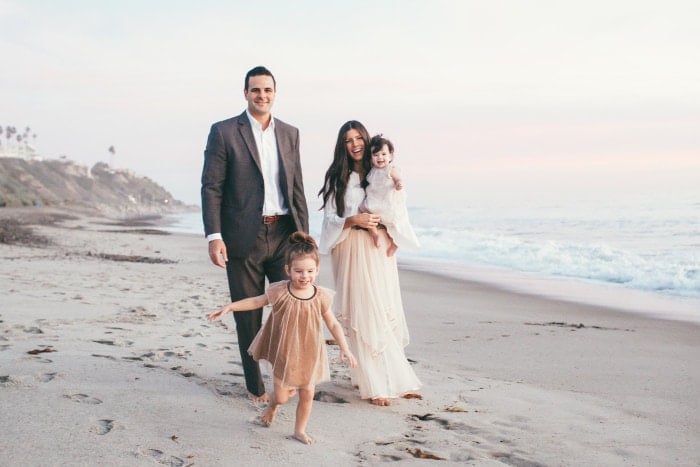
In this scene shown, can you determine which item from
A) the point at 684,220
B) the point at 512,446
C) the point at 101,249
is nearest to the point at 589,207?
the point at 684,220

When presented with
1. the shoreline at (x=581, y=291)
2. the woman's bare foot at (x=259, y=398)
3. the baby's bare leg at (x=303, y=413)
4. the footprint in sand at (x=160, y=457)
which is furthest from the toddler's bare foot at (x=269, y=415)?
the shoreline at (x=581, y=291)

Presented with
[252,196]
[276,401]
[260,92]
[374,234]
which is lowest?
[276,401]

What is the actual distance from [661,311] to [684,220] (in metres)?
18.8

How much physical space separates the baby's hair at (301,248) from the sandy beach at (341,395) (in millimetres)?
965

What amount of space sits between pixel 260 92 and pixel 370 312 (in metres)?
1.65

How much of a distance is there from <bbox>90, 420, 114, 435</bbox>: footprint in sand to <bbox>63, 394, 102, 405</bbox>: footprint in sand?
316mm

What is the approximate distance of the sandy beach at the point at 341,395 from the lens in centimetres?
342

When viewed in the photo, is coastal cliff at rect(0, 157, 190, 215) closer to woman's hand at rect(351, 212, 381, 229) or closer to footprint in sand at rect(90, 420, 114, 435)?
woman's hand at rect(351, 212, 381, 229)

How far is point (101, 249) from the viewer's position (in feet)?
57.0

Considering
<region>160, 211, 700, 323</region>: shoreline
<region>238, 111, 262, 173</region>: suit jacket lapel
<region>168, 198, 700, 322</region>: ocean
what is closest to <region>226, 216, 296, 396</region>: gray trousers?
<region>238, 111, 262, 173</region>: suit jacket lapel

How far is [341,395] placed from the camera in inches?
185

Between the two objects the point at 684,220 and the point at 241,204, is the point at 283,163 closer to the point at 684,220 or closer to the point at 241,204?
the point at 241,204

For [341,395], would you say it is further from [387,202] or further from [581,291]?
[581,291]

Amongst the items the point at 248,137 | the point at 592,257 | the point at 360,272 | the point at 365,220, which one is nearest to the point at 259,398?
the point at 360,272
